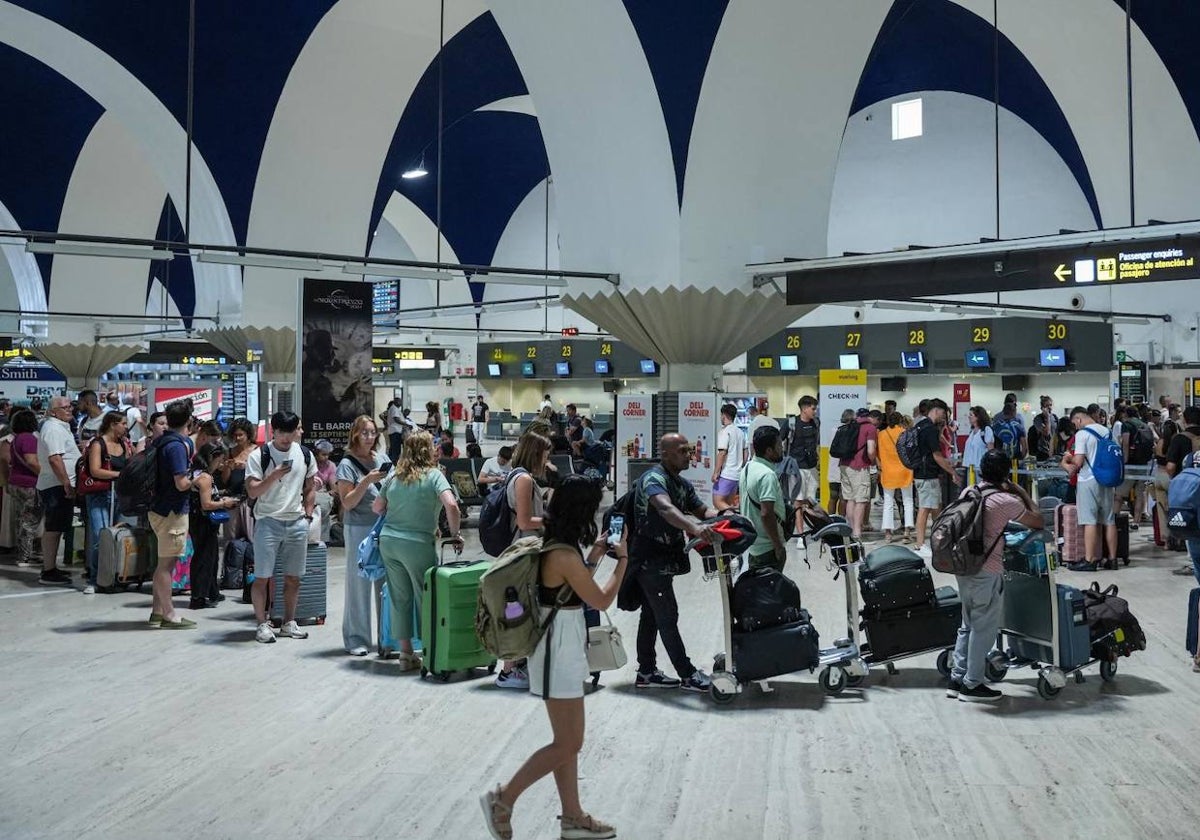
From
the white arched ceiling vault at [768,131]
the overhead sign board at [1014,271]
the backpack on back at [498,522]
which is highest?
the white arched ceiling vault at [768,131]

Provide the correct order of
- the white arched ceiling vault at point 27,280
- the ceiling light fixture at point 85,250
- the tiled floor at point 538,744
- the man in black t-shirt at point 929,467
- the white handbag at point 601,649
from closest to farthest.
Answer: the tiled floor at point 538,744 → the white handbag at point 601,649 → the ceiling light fixture at point 85,250 → the man in black t-shirt at point 929,467 → the white arched ceiling vault at point 27,280

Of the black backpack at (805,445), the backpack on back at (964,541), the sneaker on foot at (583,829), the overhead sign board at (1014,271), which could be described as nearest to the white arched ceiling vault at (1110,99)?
the black backpack at (805,445)

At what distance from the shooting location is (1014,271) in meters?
10.4

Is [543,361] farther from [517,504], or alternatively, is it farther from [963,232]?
[517,504]

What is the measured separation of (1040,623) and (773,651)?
1.57 metres

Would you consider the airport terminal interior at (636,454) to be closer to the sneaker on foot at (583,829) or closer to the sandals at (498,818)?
the sandals at (498,818)

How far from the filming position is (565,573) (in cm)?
393

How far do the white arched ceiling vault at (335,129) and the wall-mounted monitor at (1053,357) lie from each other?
40.0 ft

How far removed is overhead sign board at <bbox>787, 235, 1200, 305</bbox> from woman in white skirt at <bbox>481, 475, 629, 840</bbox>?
745 centimetres

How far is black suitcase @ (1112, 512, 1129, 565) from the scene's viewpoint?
10836mm

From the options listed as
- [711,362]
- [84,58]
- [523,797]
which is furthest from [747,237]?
[84,58]

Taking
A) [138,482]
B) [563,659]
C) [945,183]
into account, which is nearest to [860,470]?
[138,482]

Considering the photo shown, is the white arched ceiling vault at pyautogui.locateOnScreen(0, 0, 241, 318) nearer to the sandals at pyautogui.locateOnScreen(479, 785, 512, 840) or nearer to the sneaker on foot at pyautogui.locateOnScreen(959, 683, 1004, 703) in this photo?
the sneaker on foot at pyautogui.locateOnScreen(959, 683, 1004, 703)

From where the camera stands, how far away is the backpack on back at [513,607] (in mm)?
3902
